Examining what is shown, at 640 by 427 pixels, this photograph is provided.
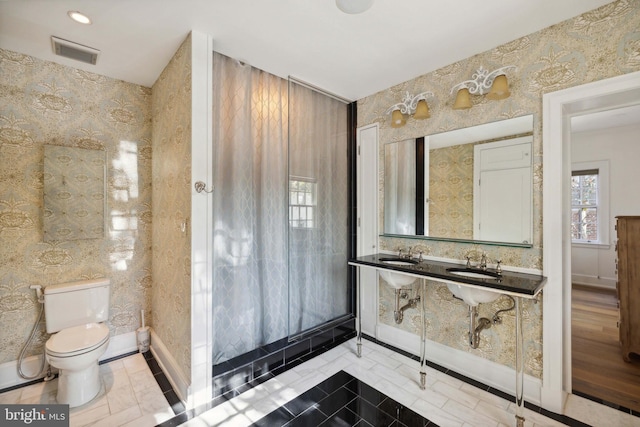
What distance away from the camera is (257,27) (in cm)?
184

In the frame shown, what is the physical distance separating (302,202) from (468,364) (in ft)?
6.38

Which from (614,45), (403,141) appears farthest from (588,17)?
(403,141)

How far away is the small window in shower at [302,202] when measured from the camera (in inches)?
101

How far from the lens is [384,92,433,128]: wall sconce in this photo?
237 cm

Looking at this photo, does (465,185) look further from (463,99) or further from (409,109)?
(409,109)

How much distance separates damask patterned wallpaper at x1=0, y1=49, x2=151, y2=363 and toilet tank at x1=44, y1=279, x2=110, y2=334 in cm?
18

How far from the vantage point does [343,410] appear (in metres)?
1.89

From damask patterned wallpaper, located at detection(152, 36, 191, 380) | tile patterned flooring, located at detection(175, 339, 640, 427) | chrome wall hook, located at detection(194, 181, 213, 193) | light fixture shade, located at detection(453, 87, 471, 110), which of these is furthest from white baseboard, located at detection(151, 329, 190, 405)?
light fixture shade, located at detection(453, 87, 471, 110)

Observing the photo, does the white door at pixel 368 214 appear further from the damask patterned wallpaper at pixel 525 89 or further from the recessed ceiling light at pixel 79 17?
the recessed ceiling light at pixel 79 17

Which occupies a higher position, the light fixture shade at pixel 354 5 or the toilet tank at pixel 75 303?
the light fixture shade at pixel 354 5

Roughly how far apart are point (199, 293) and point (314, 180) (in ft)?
4.74

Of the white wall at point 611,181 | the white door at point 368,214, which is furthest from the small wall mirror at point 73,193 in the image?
the white wall at point 611,181

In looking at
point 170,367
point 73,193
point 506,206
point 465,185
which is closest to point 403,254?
point 465,185

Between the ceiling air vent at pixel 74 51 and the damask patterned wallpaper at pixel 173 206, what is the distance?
48cm
